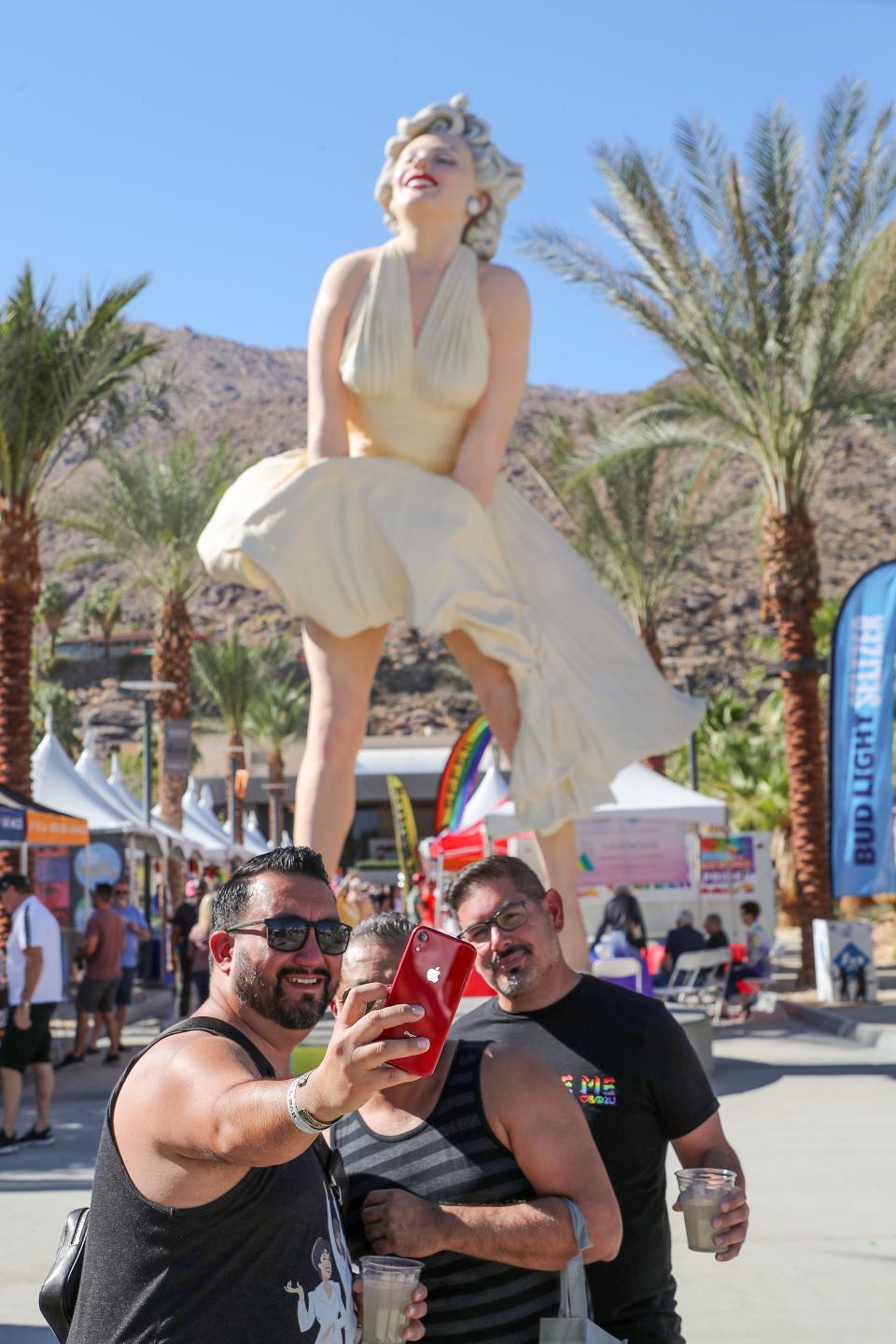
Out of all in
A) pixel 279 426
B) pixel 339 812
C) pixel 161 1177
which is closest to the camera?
pixel 161 1177

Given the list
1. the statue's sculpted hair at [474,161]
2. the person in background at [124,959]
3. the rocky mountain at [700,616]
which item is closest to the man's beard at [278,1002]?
the statue's sculpted hair at [474,161]

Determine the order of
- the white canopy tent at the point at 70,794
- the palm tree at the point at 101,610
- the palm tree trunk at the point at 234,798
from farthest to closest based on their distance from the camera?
the palm tree at the point at 101,610 < the palm tree trunk at the point at 234,798 < the white canopy tent at the point at 70,794

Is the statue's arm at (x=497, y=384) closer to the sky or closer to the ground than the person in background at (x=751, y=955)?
closer to the sky

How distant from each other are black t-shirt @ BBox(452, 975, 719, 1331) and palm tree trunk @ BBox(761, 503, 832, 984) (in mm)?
15647

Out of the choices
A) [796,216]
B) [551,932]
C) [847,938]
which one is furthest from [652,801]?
[551,932]

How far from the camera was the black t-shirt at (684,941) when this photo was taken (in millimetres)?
17391

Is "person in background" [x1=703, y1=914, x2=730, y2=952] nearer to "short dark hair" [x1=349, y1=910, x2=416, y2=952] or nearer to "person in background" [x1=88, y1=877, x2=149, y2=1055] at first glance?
"person in background" [x1=88, y1=877, x2=149, y2=1055]

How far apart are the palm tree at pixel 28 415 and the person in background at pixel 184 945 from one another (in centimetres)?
222

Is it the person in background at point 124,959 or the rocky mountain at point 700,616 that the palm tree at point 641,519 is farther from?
the rocky mountain at point 700,616

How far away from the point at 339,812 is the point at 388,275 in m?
2.81

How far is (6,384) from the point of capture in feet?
59.6

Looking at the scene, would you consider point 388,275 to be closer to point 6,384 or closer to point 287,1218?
point 287,1218

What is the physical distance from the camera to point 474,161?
28.3 ft

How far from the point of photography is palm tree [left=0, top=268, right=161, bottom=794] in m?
17.8
